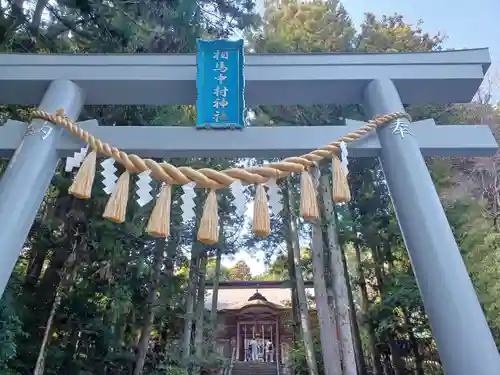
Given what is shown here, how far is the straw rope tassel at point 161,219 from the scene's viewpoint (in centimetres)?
155

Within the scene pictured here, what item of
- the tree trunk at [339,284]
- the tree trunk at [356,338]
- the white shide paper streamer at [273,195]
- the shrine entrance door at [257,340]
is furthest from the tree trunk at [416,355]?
the white shide paper streamer at [273,195]

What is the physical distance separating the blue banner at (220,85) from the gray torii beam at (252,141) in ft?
0.24

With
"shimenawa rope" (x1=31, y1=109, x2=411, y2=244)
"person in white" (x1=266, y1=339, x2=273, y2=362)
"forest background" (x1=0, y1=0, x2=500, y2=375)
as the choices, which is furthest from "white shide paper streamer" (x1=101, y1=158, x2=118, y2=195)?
"person in white" (x1=266, y1=339, x2=273, y2=362)

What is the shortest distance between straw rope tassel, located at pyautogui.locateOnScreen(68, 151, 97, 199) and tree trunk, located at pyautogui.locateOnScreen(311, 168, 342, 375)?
161 inches

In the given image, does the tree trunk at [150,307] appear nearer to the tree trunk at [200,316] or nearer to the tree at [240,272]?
the tree trunk at [200,316]

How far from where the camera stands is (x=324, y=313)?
5.82 m

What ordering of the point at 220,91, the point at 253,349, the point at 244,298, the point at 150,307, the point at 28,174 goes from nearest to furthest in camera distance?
the point at 28,174 < the point at 220,91 < the point at 150,307 < the point at 253,349 < the point at 244,298

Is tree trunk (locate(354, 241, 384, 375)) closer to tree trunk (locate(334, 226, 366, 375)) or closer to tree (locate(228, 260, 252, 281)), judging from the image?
tree trunk (locate(334, 226, 366, 375))

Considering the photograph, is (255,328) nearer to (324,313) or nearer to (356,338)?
(356,338)

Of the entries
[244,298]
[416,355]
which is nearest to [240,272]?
[244,298]

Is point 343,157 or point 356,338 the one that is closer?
point 343,157

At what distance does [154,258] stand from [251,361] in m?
7.36

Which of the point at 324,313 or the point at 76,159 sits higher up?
the point at 324,313

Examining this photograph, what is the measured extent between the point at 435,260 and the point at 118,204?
1.26 metres
